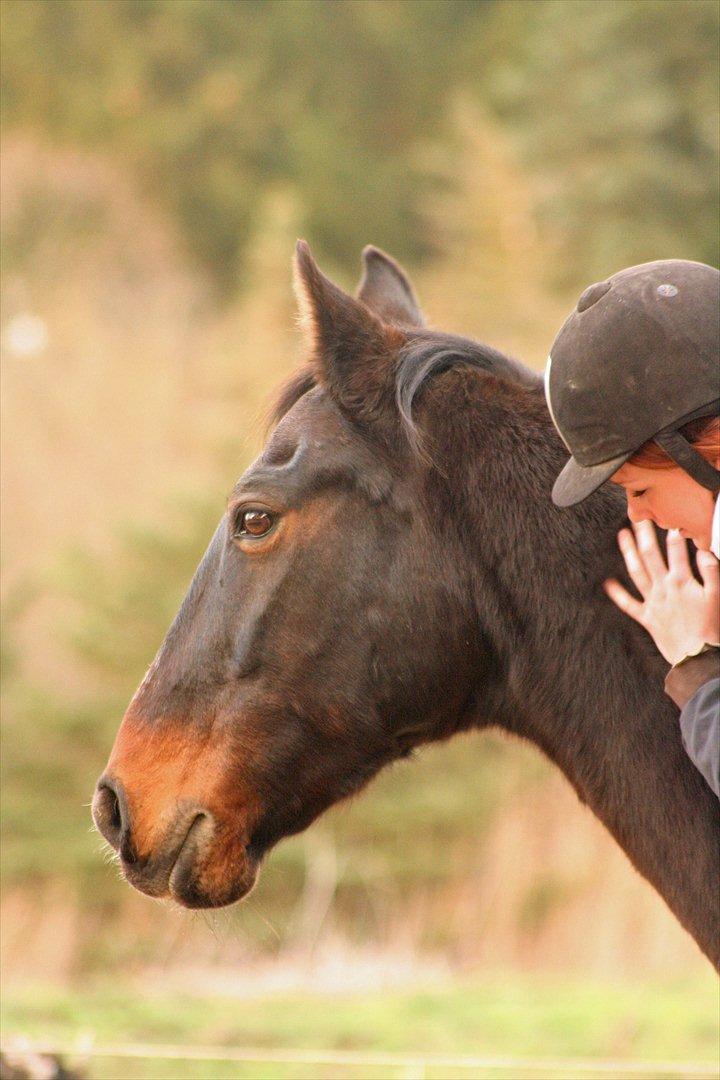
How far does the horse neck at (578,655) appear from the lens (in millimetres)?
1817

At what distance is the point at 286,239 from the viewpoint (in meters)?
14.1

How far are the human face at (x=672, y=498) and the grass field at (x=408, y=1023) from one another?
2.22 metres

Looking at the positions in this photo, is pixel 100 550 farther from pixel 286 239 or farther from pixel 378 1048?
pixel 378 1048

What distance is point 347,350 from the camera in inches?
79.8

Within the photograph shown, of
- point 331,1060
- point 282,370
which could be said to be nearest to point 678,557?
point 331,1060

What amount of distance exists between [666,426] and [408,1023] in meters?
3.67

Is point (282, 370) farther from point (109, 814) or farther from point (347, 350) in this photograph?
point (109, 814)

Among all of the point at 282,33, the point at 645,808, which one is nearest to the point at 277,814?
the point at 645,808

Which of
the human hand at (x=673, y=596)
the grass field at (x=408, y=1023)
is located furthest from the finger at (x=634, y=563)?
the grass field at (x=408, y=1023)

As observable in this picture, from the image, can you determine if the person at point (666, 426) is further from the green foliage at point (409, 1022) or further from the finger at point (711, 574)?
the green foliage at point (409, 1022)

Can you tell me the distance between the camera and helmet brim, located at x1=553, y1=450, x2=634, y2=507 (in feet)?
5.64

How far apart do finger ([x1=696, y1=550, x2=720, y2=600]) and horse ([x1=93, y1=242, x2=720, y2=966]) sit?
0.16 meters

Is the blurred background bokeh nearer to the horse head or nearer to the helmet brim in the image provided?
the horse head

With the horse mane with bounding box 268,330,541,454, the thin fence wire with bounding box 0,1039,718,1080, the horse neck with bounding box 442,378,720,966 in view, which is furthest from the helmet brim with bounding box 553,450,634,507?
the thin fence wire with bounding box 0,1039,718,1080
